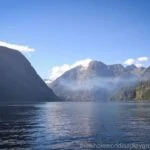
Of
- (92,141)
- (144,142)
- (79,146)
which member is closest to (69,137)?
(92,141)

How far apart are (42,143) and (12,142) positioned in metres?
5.20

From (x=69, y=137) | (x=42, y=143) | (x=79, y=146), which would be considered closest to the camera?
(x=79, y=146)

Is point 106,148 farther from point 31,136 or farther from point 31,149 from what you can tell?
point 31,136

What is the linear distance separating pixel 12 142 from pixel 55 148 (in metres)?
9.18

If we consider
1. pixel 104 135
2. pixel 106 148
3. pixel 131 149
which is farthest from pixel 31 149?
pixel 104 135

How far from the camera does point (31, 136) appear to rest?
2429 inches

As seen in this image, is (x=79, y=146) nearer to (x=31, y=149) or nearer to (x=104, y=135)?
(x=31, y=149)

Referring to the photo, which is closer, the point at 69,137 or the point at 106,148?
the point at 106,148

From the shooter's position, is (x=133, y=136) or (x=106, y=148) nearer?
(x=106, y=148)

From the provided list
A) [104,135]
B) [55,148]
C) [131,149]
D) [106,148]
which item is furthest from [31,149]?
[104,135]

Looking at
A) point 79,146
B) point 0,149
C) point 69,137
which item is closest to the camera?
point 0,149

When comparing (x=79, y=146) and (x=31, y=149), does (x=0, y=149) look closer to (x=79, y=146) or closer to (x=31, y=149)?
(x=31, y=149)

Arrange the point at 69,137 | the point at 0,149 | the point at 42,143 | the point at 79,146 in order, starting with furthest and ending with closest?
1. the point at 69,137
2. the point at 42,143
3. the point at 79,146
4. the point at 0,149

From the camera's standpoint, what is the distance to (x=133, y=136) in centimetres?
6159
